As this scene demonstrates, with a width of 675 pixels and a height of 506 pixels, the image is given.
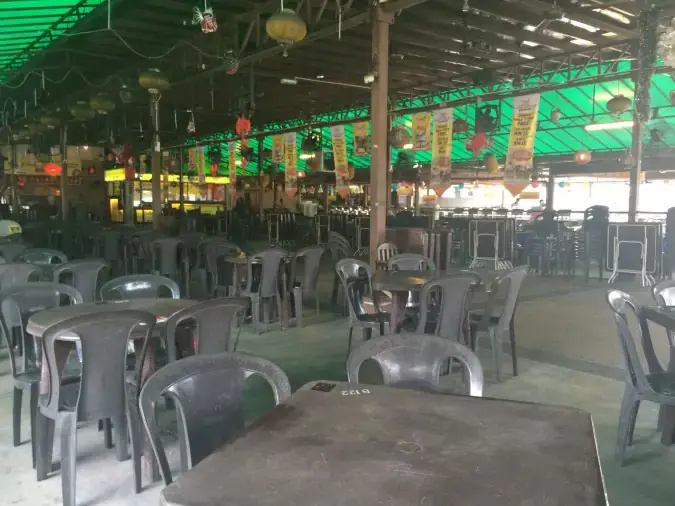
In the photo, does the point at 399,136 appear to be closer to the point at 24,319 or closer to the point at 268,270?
the point at 268,270

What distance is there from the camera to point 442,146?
1053 cm

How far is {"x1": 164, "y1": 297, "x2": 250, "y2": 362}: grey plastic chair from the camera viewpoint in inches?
128

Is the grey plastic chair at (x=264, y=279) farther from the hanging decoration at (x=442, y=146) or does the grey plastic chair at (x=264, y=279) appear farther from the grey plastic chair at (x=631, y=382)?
the hanging decoration at (x=442, y=146)

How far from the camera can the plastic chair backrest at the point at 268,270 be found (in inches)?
255

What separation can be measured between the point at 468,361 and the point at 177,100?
42.6 ft

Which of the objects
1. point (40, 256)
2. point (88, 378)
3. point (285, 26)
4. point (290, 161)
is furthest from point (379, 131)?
point (290, 161)

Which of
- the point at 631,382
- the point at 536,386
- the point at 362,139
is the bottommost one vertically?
the point at 536,386

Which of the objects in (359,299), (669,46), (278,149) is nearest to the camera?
(669,46)

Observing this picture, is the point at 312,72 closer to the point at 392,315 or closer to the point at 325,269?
the point at 325,269

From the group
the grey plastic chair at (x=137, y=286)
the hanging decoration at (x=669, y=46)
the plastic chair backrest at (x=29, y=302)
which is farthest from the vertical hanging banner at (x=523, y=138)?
the plastic chair backrest at (x=29, y=302)

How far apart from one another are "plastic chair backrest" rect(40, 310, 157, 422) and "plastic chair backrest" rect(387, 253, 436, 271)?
382 centimetres

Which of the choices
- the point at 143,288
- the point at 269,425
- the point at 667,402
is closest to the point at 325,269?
the point at 143,288

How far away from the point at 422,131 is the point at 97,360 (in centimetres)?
1044

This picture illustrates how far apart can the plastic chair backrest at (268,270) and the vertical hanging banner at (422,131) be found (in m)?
6.67
